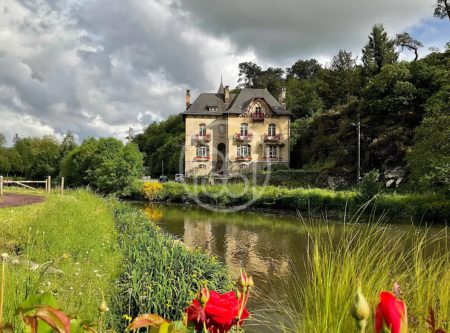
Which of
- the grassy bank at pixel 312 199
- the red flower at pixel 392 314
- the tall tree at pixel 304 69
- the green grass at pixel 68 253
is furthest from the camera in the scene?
the tall tree at pixel 304 69

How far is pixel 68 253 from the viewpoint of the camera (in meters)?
6.27

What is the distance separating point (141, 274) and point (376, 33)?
42208mm

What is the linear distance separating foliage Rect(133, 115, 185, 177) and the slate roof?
25.5 ft

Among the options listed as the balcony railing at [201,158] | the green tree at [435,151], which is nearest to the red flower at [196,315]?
the green tree at [435,151]

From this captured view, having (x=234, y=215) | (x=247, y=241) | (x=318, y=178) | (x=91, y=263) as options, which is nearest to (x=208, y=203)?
(x=234, y=215)

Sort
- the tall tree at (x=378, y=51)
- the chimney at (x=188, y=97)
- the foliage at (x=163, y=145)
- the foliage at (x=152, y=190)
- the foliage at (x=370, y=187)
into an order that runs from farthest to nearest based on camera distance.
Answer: the foliage at (x=163, y=145) → the chimney at (x=188, y=97) → the tall tree at (x=378, y=51) → the foliage at (x=152, y=190) → the foliage at (x=370, y=187)

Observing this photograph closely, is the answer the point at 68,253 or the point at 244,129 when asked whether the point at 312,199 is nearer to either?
the point at 68,253

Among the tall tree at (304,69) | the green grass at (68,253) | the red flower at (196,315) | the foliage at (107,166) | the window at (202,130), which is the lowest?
the green grass at (68,253)

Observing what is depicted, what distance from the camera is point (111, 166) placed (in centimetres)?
3469

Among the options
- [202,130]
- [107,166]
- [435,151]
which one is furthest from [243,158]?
[435,151]

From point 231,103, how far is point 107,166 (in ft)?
50.4

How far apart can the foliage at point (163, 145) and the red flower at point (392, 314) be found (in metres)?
47.2

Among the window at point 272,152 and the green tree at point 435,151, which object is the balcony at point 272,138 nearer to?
the window at point 272,152

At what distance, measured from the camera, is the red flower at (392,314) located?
2.53 ft
